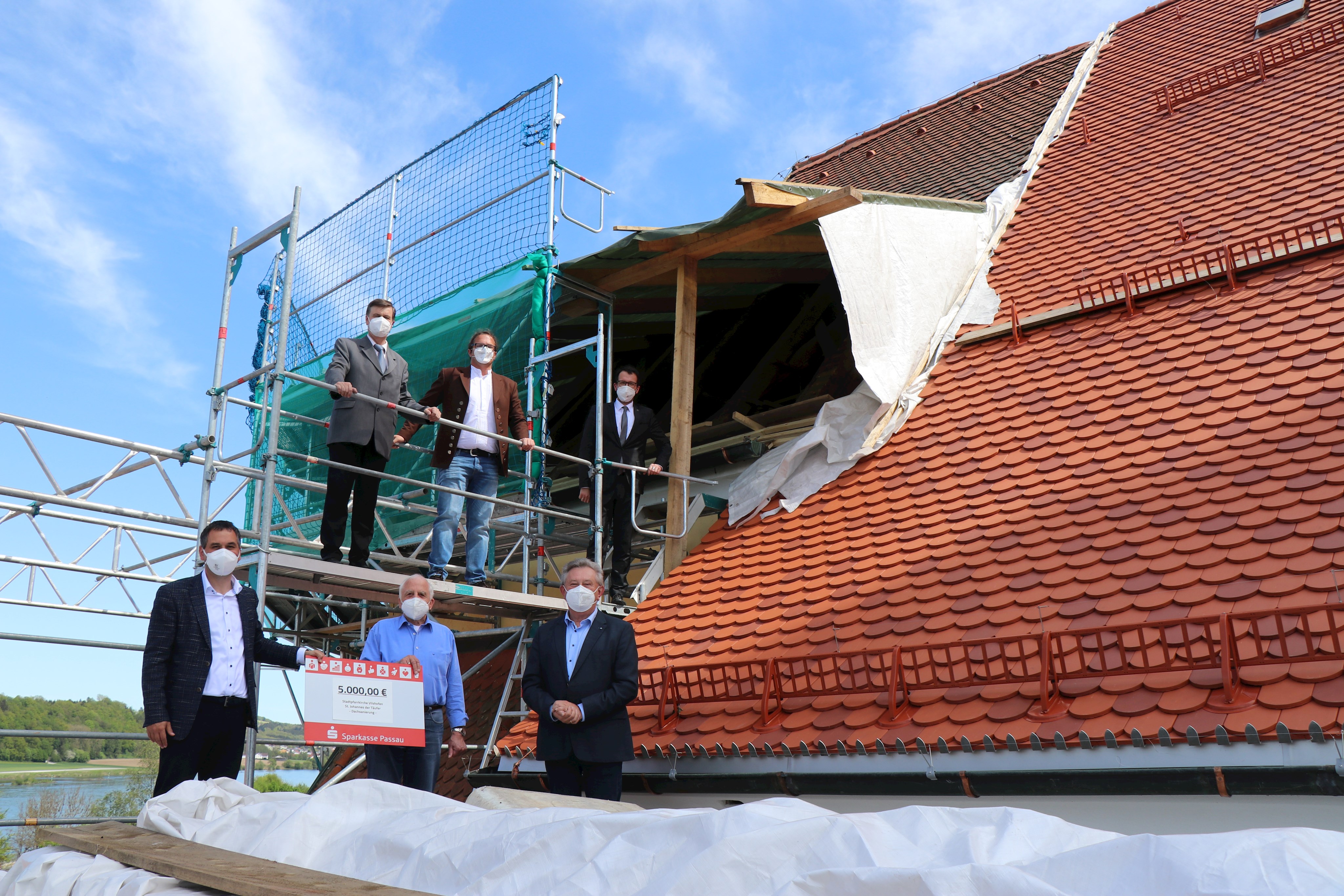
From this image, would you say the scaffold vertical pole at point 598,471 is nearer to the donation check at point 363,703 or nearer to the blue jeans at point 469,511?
the blue jeans at point 469,511

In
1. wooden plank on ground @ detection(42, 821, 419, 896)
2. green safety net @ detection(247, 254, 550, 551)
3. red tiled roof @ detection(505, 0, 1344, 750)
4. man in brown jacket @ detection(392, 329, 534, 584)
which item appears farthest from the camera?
green safety net @ detection(247, 254, 550, 551)

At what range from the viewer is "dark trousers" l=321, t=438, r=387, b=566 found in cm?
675

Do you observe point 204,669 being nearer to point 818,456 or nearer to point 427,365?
point 818,456

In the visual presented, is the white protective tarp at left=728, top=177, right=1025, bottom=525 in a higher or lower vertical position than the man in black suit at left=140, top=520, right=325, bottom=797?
higher

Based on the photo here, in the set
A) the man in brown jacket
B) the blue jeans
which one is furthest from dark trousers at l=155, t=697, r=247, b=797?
the man in brown jacket

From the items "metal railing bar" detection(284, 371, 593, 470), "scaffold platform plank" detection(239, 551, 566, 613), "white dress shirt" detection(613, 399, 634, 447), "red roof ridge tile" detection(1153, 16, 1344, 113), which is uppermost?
"red roof ridge tile" detection(1153, 16, 1344, 113)

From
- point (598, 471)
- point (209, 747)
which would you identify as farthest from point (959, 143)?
point (209, 747)

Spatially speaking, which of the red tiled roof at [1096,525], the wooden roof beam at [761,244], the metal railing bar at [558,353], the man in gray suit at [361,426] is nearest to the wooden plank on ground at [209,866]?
the red tiled roof at [1096,525]

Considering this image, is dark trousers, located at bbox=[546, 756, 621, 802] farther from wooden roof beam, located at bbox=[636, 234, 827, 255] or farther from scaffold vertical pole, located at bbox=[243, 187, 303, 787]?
wooden roof beam, located at bbox=[636, 234, 827, 255]

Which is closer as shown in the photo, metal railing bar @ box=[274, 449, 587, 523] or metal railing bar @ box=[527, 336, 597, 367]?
metal railing bar @ box=[274, 449, 587, 523]

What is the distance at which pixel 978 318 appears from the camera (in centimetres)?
818

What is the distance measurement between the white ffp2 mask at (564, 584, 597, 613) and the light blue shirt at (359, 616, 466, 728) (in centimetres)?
69

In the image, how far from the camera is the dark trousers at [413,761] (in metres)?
5.42

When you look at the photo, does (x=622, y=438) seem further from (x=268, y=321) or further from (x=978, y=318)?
(x=268, y=321)
